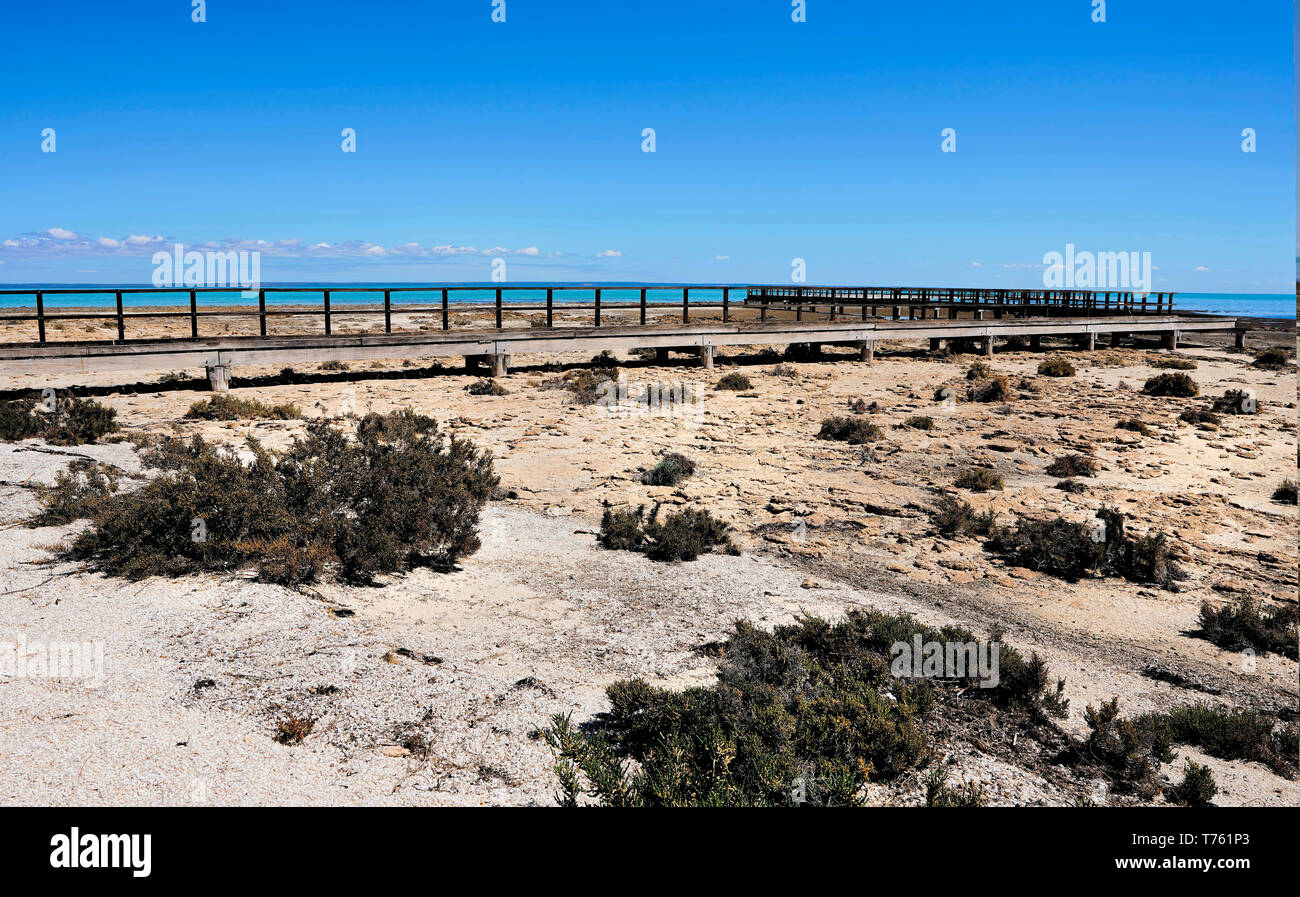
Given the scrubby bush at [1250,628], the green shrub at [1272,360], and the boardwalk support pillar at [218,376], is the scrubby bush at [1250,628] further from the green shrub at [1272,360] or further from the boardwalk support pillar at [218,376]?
the green shrub at [1272,360]

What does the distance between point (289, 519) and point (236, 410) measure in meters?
8.45

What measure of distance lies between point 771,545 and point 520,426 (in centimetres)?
680

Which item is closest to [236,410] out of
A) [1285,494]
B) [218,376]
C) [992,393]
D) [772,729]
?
[218,376]

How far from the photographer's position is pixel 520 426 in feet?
44.8

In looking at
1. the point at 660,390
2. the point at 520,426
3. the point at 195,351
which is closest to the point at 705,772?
the point at 520,426

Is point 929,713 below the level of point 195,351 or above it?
below

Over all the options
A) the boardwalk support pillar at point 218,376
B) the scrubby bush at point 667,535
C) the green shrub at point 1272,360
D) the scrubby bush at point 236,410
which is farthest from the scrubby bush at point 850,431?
the green shrub at point 1272,360

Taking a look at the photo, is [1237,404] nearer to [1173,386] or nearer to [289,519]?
[1173,386]

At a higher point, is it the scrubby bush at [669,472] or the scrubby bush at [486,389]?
the scrubby bush at [486,389]

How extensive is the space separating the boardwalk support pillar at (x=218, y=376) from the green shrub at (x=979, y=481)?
1339cm

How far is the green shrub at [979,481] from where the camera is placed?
9977 mm

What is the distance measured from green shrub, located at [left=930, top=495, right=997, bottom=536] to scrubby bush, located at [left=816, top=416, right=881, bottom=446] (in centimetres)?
424
